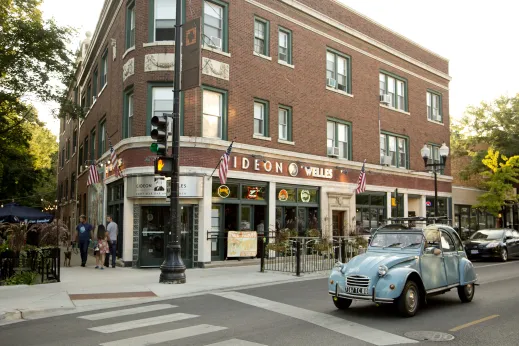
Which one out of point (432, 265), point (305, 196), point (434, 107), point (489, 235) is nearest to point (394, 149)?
point (434, 107)

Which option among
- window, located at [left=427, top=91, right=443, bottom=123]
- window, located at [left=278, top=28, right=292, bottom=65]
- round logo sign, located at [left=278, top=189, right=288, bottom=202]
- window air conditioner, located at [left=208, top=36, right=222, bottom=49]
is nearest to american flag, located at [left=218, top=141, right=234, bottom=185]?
round logo sign, located at [left=278, top=189, right=288, bottom=202]

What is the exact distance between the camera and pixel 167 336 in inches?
306

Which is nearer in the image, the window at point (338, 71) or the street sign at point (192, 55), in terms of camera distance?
the street sign at point (192, 55)

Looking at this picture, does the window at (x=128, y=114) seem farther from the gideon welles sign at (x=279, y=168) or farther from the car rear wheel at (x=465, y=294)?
the car rear wheel at (x=465, y=294)

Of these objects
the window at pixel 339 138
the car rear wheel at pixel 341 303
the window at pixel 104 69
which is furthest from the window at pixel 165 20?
the car rear wheel at pixel 341 303

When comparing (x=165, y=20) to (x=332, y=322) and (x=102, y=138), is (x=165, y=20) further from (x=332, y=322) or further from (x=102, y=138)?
(x=332, y=322)

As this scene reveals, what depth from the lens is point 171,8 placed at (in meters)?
19.8

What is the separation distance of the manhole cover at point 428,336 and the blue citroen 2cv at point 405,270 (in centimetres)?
112

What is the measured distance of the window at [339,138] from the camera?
25.3 m

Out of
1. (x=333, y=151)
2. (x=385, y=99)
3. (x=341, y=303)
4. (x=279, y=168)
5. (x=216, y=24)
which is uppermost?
(x=216, y=24)

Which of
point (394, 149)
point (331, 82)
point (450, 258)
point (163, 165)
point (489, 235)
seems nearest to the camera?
point (450, 258)

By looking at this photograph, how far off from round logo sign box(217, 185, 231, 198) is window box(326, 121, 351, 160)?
6.96m

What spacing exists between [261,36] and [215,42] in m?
2.83

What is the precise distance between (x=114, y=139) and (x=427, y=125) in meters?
20.0
